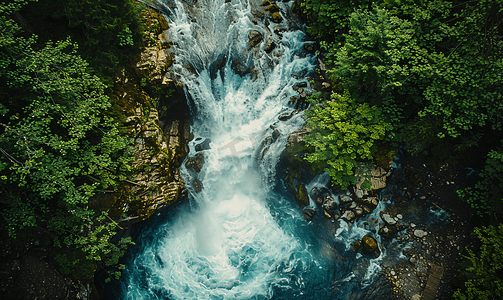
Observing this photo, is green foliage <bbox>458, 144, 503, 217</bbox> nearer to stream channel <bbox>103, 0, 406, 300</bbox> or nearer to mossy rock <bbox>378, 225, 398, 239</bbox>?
mossy rock <bbox>378, 225, 398, 239</bbox>

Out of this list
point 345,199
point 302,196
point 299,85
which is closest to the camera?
point 345,199

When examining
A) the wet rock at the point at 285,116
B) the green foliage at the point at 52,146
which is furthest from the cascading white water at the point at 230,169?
the green foliage at the point at 52,146

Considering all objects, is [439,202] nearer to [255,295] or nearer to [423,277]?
[423,277]

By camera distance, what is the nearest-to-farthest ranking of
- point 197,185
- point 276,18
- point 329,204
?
point 329,204 → point 197,185 → point 276,18

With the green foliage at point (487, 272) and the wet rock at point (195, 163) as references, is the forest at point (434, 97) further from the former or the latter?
the wet rock at point (195, 163)

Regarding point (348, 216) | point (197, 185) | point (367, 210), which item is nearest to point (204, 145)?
point (197, 185)

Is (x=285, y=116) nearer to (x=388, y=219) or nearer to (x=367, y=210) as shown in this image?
(x=367, y=210)

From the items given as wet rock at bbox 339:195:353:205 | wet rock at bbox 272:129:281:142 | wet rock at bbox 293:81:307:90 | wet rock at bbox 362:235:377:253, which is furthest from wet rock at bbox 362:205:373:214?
wet rock at bbox 293:81:307:90
